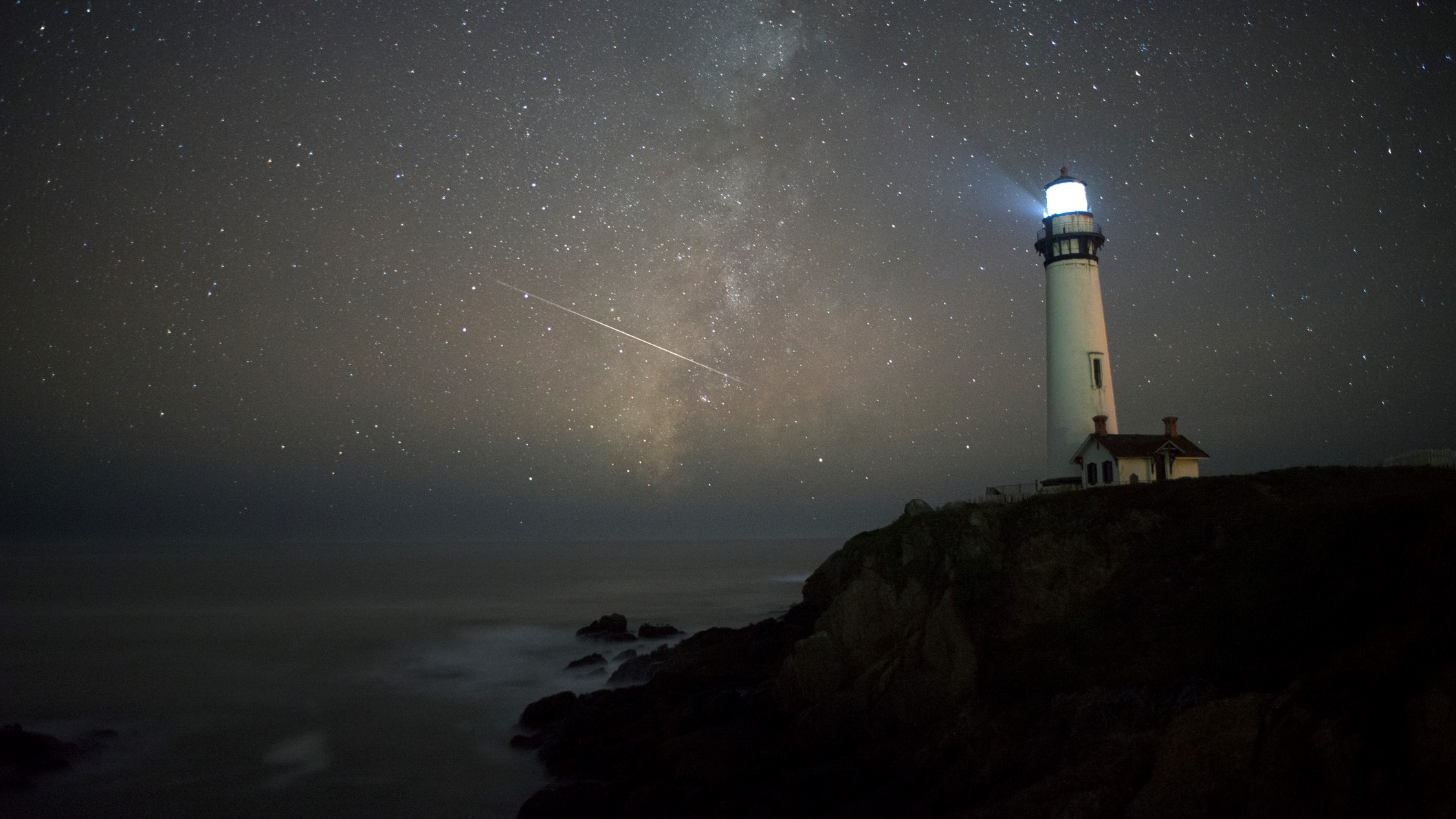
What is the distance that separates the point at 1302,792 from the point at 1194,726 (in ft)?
3.69

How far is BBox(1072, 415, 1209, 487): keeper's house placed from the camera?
22094 millimetres

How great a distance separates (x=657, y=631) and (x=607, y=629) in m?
3.08

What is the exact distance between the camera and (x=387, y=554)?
125m

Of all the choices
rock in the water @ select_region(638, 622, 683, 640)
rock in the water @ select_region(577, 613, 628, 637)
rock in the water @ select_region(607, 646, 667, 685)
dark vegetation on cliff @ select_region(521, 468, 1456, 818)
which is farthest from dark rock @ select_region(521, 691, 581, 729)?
rock in the water @ select_region(577, 613, 628, 637)

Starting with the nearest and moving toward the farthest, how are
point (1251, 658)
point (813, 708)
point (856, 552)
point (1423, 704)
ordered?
point (1423, 704) < point (1251, 658) < point (813, 708) < point (856, 552)

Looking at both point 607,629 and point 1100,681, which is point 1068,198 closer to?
point 1100,681

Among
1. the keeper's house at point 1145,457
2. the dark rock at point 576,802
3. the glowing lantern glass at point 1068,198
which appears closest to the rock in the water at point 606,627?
the keeper's house at point 1145,457

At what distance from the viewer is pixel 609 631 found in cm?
3619

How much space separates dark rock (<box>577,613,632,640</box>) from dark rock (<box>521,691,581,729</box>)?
1404 centimetres

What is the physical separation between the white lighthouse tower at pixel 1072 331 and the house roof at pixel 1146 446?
122cm

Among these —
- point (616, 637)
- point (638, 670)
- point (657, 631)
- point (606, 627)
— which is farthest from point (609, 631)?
point (638, 670)

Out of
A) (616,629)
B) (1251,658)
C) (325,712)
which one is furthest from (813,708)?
(616,629)

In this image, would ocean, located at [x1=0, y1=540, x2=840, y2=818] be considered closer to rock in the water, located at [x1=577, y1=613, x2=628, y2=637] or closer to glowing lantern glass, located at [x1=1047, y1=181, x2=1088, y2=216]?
rock in the water, located at [x1=577, y1=613, x2=628, y2=637]

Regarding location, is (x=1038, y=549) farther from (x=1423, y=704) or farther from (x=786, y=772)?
(x=1423, y=704)
